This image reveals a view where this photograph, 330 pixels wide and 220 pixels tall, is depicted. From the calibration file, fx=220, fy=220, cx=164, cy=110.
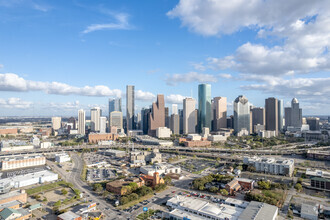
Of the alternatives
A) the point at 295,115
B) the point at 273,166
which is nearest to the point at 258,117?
the point at 295,115

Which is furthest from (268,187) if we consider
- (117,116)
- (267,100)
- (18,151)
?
(117,116)

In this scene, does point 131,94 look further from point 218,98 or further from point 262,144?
point 262,144

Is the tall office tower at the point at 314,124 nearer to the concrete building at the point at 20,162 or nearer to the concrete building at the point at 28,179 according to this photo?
the concrete building at the point at 20,162

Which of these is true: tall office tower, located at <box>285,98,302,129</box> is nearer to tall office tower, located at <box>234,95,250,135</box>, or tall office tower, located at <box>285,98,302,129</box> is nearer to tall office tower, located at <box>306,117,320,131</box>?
tall office tower, located at <box>306,117,320,131</box>

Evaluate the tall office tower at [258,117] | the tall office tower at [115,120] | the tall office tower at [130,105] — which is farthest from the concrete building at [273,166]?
the tall office tower at [130,105]

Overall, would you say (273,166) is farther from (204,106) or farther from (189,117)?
(204,106)
